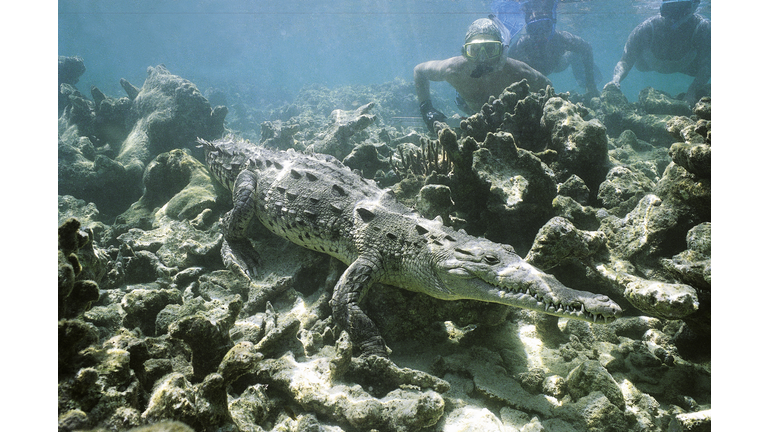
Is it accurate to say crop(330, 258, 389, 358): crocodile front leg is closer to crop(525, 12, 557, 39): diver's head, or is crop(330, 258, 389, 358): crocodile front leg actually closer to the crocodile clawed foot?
the crocodile clawed foot

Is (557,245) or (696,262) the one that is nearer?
(696,262)

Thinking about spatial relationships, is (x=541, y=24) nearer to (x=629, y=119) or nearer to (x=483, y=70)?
(x=629, y=119)

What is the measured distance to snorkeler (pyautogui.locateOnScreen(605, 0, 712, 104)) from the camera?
39.0ft

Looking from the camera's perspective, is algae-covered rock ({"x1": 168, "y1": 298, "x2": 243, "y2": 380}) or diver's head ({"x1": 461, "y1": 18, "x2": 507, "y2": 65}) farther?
diver's head ({"x1": 461, "y1": 18, "x2": 507, "y2": 65})

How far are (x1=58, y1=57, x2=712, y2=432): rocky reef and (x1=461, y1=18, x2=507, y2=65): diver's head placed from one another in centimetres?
291

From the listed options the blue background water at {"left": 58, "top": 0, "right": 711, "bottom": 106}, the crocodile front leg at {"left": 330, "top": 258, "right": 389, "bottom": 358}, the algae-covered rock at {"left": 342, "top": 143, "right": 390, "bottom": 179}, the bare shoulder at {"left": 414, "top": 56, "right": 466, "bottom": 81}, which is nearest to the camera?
the crocodile front leg at {"left": 330, "top": 258, "right": 389, "bottom": 358}

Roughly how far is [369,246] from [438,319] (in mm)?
1008

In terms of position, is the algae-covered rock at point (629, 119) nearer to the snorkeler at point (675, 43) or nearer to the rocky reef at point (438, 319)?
the snorkeler at point (675, 43)

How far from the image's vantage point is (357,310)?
10.1ft

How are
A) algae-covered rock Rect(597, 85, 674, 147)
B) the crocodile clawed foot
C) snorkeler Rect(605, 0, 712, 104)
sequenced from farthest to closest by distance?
snorkeler Rect(605, 0, 712, 104) < algae-covered rock Rect(597, 85, 674, 147) < the crocodile clawed foot

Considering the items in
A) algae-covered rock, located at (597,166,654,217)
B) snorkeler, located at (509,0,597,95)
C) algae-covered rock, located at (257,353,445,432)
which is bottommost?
algae-covered rock, located at (257,353,445,432)

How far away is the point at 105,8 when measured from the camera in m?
51.7

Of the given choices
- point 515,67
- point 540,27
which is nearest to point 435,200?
point 515,67

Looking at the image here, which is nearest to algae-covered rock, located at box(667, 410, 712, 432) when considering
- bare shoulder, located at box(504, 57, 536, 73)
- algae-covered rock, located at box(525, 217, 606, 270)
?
algae-covered rock, located at box(525, 217, 606, 270)
